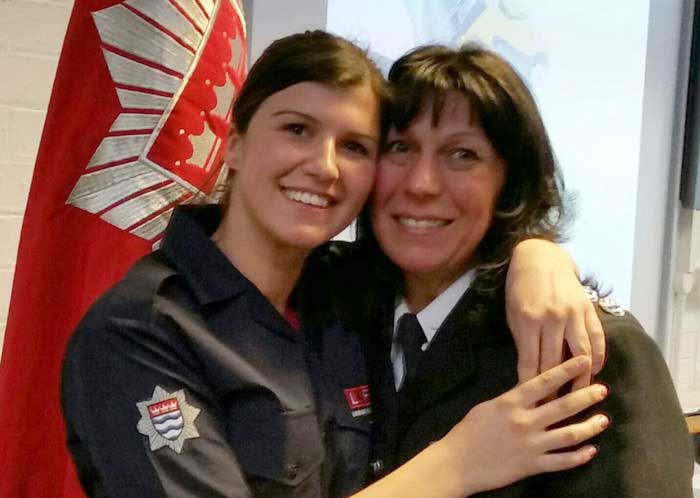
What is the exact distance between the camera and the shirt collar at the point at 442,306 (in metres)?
1.19

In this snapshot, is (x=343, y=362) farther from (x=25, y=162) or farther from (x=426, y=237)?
(x=25, y=162)

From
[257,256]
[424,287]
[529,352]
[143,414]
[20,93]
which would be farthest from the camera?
[20,93]

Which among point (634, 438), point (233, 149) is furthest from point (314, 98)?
point (634, 438)

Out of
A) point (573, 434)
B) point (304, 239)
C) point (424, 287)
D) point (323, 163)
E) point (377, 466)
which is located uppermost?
point (323, 163)

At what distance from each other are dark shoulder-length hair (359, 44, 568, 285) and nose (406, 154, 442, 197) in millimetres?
57

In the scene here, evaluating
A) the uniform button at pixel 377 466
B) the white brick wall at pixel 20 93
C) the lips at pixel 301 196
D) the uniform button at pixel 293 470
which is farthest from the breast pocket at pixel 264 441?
the white brick wall at pixel 20 93

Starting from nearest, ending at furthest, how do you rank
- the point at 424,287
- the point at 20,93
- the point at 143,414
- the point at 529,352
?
the point at 143,414, the point at 529,352, the point at 424,287, the point at 20,93

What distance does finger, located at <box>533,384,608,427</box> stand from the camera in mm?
959

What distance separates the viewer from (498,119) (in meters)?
1.14

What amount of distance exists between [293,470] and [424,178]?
0.44 metres

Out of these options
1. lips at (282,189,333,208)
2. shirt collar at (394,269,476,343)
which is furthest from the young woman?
shirt collar at (394,269,476,343)

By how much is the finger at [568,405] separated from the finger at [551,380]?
0.01 metres

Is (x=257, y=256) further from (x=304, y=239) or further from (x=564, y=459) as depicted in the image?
(x=564, y=459)

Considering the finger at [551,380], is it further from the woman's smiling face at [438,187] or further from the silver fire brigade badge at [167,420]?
the silver fire brigade badge at [167,420]
